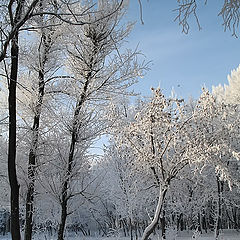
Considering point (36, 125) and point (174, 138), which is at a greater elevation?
point (36, 125)

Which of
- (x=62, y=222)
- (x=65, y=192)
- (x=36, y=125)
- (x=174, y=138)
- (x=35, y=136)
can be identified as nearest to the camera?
(x=62, y=222)

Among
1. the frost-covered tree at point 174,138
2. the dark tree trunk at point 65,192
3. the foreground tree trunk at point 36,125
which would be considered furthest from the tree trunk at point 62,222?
the frost-covered tree at point 174,138

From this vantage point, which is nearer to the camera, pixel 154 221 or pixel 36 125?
pixel 154 221

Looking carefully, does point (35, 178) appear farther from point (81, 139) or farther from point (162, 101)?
point (162, 101)

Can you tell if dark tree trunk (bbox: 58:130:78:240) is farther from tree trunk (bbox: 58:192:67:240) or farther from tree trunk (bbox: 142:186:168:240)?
tree trunk (bbox: 142:186:168:240)

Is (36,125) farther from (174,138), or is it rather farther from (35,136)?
(174,138)

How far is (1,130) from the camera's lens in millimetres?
7996

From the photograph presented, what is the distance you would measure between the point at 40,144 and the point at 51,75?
186 centimetres

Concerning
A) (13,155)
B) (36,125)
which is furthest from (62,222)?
(13,155)

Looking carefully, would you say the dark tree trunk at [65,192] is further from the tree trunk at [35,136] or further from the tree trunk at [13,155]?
the tree trunk at [13,155]

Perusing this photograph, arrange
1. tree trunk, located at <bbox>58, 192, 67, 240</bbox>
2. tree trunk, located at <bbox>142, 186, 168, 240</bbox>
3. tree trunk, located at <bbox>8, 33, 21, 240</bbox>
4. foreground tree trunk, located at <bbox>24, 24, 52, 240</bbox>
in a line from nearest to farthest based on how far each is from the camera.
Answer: tree trunk, located at <bbox>8, 33, 21, 240</bbox>
tree trunk, located at <bbox>58, 192, 67, 240</bbox>
tree trunk, located at <bbox>142, 186, 168, 240</bbox>
foreground tree trunk, located at <bbox>24, 24, 52, 240</bbox>

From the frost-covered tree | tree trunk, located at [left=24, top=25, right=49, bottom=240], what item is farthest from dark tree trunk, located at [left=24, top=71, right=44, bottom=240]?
the frost-covered tree

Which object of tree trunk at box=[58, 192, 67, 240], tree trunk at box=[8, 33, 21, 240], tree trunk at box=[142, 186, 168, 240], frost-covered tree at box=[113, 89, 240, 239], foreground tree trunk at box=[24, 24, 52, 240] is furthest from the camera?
frost-covered tree at box=[113, 89, 240, 239]

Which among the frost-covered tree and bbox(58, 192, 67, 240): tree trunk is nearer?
bbox(58, 192, 67, 240): tree trunk
